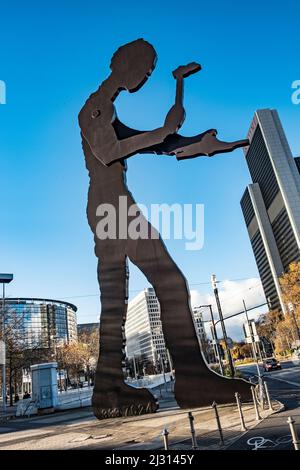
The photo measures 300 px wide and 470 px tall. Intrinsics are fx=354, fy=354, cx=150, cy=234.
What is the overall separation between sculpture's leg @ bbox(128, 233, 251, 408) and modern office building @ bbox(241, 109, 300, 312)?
10579cm

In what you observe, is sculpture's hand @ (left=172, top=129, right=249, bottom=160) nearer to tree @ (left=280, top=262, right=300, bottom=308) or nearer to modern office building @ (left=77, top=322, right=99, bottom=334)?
tree @ (left=280, top=262, right=300, bottom=308)

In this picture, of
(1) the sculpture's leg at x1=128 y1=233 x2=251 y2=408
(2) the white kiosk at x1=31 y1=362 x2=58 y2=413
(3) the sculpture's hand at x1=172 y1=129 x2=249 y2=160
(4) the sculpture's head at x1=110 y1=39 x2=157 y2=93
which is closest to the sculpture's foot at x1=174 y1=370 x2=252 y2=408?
(1) the sculpture's leg at x1=128 y1=233 x2=251 y2=408

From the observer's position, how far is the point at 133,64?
12.4m

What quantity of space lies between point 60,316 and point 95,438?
463ft

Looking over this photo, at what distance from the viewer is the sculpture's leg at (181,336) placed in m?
10.3

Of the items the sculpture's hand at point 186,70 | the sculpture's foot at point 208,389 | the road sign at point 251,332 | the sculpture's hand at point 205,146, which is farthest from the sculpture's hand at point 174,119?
the road sign at point 251,332

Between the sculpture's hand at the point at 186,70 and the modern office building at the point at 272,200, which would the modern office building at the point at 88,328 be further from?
the sculpture's hand at the point at 186,70

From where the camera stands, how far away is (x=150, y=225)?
12.1 m

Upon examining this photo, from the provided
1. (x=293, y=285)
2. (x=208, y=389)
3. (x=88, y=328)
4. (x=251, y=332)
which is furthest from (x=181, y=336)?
(x=88, y=328)

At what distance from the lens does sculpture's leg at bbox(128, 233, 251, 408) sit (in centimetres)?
1027

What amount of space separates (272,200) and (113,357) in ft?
425

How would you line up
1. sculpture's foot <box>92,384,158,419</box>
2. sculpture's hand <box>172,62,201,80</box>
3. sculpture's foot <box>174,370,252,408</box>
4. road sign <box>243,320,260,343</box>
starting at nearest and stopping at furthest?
1. sculpture's foot <box>174,370,252,408</box>
2. sculpture's hand <box>172,62,201,80</box>
3. sculpture's foot <box>92,384,158,419</box>
4. road sign <box>243,320,260,343</box>
